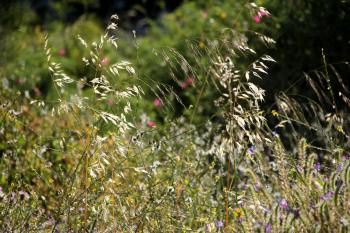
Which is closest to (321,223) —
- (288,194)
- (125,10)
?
(288,194)

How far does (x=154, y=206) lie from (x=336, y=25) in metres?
3.44

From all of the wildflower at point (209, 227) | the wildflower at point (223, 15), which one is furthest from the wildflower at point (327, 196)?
the wildflower at point (223, 15)

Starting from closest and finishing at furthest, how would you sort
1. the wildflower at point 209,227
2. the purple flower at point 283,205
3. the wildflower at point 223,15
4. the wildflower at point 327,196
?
the wildflower at point 327,196 → the purple flower at point 283,205 → the wildflower at point 209,227 → the wildflower at point 223,15

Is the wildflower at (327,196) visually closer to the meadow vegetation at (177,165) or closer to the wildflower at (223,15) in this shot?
the meadow vegetation at (177,165)

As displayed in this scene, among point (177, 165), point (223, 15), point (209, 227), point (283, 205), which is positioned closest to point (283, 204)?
point (283, 205)

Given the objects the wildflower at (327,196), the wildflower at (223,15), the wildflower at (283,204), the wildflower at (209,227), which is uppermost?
the wildflower at (327,196)

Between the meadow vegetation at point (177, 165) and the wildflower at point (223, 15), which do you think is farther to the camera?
the wildflower at point (223, 15)

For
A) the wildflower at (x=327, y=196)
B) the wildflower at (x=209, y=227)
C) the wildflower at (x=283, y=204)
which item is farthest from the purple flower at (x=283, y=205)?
the wildflower at (x=209, y=227)

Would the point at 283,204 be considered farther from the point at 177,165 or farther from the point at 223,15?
the point at 223,15

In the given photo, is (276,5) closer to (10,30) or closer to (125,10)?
(10,30)

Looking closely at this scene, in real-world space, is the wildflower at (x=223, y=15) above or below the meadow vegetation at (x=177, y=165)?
below

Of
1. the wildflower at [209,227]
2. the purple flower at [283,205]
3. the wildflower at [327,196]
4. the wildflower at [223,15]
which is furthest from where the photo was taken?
the wildflower at [223,15]

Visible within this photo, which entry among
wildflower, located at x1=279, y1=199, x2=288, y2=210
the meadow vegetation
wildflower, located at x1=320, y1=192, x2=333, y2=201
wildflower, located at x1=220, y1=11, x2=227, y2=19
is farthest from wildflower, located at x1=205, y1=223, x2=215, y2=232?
wildflower, located at x1=220, y1=11, x2=227, y2=19

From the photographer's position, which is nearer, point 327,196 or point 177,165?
point 327,196
